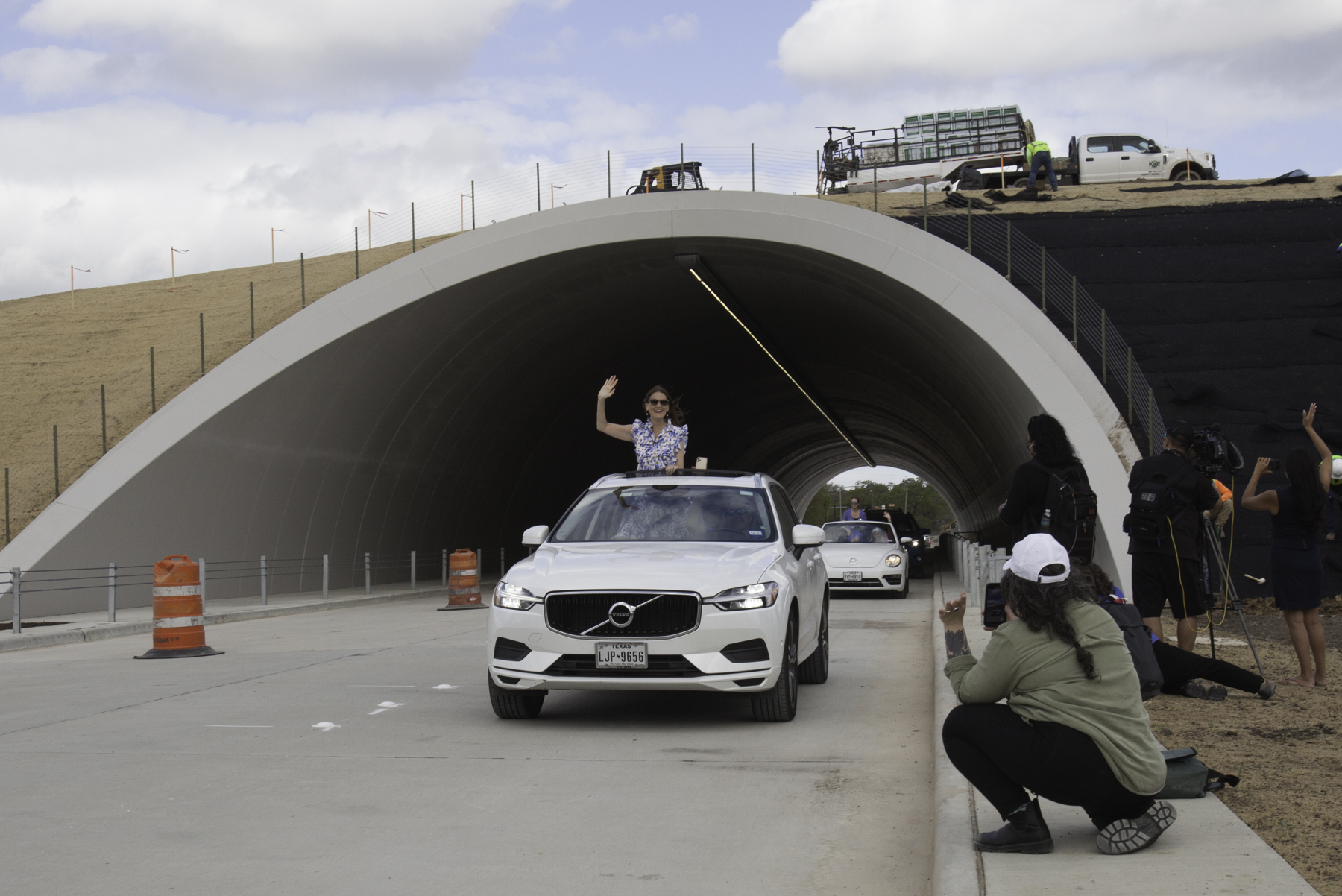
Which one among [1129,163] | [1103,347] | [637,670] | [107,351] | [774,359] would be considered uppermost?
[1129,163]

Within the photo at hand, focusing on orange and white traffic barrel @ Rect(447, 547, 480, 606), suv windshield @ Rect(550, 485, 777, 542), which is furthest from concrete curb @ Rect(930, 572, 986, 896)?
orange and white traffic barrel @ Rect(447, 547, 480, 606)

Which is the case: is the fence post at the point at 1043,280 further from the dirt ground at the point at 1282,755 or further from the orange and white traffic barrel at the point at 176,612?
the orange and white traffic barrel at the point at 176,612

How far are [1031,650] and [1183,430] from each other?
14.2ft

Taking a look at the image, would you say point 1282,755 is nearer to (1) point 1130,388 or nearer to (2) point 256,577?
(1) point 1130,388

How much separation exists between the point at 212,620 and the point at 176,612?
16.3 ft

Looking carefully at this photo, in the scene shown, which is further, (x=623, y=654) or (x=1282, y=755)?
(x=623, y=654)

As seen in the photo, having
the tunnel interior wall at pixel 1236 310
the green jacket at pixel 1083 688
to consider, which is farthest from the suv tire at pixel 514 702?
the tunnel interior wall at pixel 1236 310

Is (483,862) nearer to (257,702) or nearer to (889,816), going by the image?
(889,816)

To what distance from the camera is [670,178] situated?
24.0 meters

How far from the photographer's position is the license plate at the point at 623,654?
310 inches

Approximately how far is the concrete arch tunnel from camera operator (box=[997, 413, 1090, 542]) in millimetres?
8844

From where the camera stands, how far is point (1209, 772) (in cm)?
555

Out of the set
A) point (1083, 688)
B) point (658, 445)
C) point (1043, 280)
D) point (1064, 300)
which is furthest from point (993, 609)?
point (1043, 280)

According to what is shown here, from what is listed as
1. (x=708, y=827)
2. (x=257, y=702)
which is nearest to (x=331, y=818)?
(x=708, y=827)
